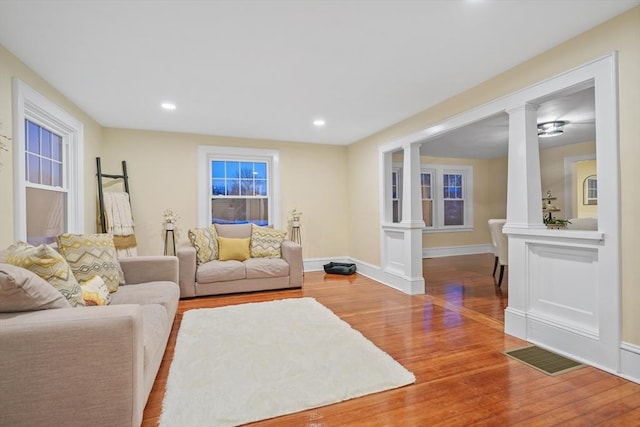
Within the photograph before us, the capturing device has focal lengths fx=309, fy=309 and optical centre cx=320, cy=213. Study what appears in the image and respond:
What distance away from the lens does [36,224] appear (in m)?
3.12

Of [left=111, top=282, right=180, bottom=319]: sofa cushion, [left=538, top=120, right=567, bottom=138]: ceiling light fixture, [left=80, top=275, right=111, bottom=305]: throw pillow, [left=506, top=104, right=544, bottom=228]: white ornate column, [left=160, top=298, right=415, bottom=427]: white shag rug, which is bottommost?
[left=160, top=298, right=415, bottom=427]: white shag rug

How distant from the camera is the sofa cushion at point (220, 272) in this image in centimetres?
410

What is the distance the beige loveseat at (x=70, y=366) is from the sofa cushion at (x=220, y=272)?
2619mm

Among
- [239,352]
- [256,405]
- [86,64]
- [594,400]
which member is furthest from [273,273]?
[594,400]

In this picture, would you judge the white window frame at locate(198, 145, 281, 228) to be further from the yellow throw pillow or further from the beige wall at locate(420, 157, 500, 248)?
the beige wall at locate(420, 157, 500, 248)

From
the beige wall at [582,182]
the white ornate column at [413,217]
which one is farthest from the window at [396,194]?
the beige wall at [582,182]

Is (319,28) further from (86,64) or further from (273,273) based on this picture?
(273,273)

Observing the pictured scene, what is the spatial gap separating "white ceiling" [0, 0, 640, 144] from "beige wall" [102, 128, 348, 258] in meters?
1.05

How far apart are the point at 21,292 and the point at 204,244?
9.81 feet

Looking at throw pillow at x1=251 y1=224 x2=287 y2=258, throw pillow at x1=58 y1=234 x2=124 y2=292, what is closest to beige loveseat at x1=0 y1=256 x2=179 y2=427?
throw pillow at x1=58 y1=234 x2=124 y2=292

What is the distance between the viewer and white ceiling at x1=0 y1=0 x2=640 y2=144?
2.01 m

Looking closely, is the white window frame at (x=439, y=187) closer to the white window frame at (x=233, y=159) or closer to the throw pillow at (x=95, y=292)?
the white window frame at (x=233, y=159)

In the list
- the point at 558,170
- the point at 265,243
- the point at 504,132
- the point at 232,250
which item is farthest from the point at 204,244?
the point at 558,170

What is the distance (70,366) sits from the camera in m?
1.34
